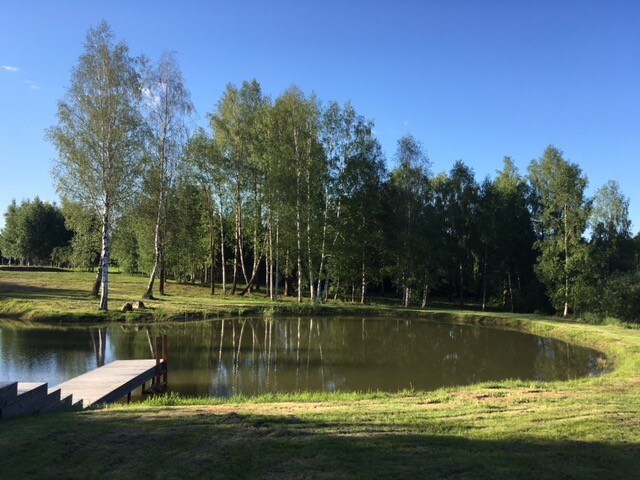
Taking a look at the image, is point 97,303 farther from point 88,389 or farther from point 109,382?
point 88,389

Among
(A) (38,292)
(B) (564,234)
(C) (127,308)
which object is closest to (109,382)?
(C) (127,308)

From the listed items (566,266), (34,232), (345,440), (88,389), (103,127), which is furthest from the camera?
(34,232)

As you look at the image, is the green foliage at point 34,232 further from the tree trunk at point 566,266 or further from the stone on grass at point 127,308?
the tree trunk at point 566,266

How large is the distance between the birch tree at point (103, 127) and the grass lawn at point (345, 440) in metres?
20.4

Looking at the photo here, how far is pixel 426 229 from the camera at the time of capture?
130 feet

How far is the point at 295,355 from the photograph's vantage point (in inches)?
701

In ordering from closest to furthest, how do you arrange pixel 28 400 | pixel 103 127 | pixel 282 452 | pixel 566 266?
1. pixel 282 452
2. pixel 28 400
3. pixel 103 127
4. pixel 566 266

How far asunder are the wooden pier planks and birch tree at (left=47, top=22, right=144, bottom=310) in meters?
13.5

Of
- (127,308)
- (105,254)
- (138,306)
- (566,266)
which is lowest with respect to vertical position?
(127,308)

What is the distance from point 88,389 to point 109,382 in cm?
68

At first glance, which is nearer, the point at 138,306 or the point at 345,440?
the point at 345,440

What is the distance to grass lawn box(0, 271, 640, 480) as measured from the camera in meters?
5.07

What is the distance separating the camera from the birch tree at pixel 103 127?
85.3 ft

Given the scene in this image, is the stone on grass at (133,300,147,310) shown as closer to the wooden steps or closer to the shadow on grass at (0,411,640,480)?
the wooden steps
